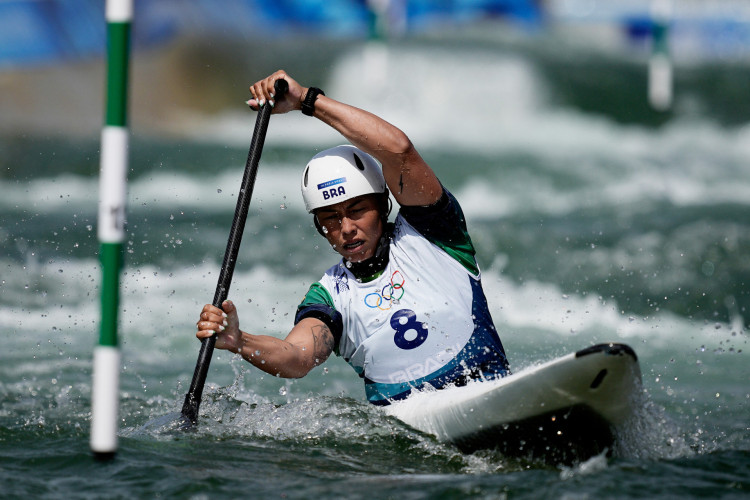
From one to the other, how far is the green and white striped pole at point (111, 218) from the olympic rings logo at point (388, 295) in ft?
4.64

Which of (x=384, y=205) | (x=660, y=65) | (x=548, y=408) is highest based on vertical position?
(x=660, y=65)

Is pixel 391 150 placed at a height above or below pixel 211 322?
above

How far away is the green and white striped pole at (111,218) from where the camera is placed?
320 centimetres

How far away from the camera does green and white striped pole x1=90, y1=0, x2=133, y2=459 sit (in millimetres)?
3199

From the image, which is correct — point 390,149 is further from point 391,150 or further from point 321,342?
point 321,342

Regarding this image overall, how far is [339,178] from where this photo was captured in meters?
4.29

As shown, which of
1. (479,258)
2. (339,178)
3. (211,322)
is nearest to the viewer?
(211,322)

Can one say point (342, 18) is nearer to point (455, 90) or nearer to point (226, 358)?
point (455, 90)

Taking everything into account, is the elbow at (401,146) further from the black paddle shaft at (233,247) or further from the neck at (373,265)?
the black paddle shaft at (233,247)

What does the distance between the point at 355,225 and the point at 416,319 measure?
50cm

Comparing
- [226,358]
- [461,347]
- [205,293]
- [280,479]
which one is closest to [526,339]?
[226,358]

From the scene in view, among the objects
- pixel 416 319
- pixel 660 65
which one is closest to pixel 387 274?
pixel 416 319

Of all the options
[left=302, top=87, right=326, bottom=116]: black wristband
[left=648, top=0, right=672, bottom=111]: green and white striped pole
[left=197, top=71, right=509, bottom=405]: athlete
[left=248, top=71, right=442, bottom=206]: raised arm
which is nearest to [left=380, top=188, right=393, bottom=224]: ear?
[left=197, top=71, right=509, bottom=405]: athlete

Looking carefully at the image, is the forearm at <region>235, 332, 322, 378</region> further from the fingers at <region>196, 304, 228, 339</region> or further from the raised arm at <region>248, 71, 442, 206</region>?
the raised arm at <region>248, 71, 442, 206</region>
